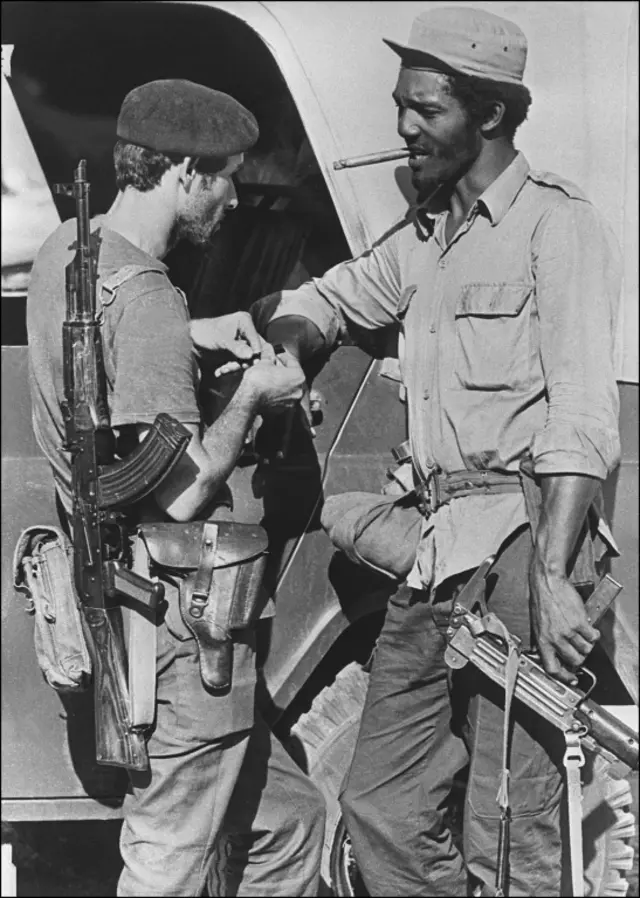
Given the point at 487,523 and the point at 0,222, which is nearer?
the point at 487,523

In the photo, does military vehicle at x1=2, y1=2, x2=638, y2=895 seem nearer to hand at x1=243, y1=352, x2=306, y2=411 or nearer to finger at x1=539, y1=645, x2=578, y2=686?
hand at x1=243, y1=352, x2=306, y2=411

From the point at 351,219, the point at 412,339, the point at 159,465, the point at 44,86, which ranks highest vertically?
the point at 44,86

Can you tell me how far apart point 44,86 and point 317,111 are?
126cm

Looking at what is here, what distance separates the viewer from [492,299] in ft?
10.5

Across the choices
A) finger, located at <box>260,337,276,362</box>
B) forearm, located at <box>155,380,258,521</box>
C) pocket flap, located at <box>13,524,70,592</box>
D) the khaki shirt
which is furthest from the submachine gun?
pocket flap, located at <box>13,524,70,592</box>

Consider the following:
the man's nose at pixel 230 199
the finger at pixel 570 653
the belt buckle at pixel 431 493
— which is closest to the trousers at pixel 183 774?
the belt buckle at pixel 431 493

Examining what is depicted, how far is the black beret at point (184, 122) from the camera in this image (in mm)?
3283

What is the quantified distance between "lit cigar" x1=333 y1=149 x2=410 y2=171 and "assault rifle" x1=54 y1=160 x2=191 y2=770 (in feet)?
2.41

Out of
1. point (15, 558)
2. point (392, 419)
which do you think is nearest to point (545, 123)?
point (392, 419)

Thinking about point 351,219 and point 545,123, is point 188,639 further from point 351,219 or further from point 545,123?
point 545,123

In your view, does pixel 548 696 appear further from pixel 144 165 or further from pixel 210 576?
pixel 144 165

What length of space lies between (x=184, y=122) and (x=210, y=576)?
1005 millimetres

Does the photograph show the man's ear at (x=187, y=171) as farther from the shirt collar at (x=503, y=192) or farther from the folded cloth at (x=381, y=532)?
the folded cloth at (x=381, y=532)

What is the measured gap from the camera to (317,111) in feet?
12.2
